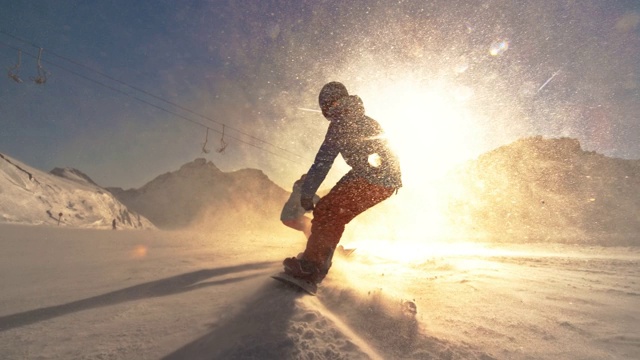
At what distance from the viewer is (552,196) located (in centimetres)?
5050

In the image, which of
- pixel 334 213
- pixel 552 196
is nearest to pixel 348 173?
pixel 334 213

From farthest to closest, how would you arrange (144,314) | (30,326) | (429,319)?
(429,319) → (144,314) → (30,326)

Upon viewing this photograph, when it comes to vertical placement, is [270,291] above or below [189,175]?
below

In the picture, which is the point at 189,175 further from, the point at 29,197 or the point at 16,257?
the point at 16,257

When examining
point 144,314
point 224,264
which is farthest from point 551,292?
point 224,264

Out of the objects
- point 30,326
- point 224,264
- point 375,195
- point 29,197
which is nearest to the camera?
point 30,326

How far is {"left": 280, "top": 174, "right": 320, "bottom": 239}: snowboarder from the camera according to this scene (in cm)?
267

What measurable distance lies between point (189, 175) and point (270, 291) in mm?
100170

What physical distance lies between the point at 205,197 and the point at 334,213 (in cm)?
8855

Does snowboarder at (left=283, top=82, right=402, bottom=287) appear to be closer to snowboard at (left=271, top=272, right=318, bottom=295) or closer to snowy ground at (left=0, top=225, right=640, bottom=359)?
snowboard at (left=271, top=272, right=318, bottom=295)

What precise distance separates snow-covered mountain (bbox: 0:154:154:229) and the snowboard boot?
13202mm

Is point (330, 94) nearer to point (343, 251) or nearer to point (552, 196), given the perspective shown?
point (343, 251)

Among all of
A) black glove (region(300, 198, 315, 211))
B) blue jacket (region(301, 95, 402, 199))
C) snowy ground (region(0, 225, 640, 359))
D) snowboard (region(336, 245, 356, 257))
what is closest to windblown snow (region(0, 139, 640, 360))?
snowy ground (region(0, 225, 640, 359))

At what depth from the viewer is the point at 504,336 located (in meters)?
1.54
